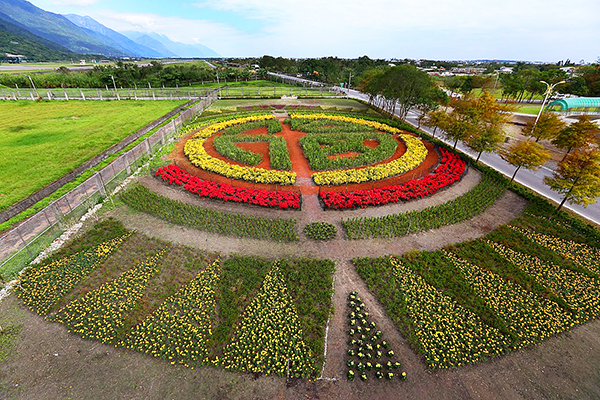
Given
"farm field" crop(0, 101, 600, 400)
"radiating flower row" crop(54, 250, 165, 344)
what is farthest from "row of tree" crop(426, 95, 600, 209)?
"radiating flower row" crop(54, 250, 165, 344)

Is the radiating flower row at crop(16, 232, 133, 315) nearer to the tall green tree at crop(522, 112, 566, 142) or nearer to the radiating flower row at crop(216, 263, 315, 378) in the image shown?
the radiating flower row at crop(216, 263, 315, 378)

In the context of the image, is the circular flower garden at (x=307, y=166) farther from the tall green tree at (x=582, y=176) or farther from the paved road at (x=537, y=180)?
the tall green tree at (x=582, y=176)

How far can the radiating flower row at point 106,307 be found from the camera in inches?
443

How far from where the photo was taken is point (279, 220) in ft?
58.8

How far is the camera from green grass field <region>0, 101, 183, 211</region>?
72.3 ft

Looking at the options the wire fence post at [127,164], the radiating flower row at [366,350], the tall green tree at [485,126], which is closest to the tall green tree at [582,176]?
the tall green tree at [485,126]

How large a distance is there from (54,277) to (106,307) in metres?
3.88

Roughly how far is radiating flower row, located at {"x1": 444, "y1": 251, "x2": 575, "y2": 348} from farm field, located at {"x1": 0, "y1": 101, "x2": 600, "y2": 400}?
→ 63mm

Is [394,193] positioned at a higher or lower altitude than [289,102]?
lower

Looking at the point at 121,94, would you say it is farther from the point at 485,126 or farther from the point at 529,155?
the point at 529,155

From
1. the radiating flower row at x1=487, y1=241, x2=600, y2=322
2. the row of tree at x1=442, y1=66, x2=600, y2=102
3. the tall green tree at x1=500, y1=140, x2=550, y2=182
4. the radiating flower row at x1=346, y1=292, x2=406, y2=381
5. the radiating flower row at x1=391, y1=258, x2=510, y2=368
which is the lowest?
the radiating flower row at x1=346, y1=292, x2=406, y2=381

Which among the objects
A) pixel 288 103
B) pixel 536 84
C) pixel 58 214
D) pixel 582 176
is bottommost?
pixel 58 214

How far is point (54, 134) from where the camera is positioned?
108ft

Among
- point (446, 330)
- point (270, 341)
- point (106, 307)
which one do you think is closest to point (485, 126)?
point (446, 330)
